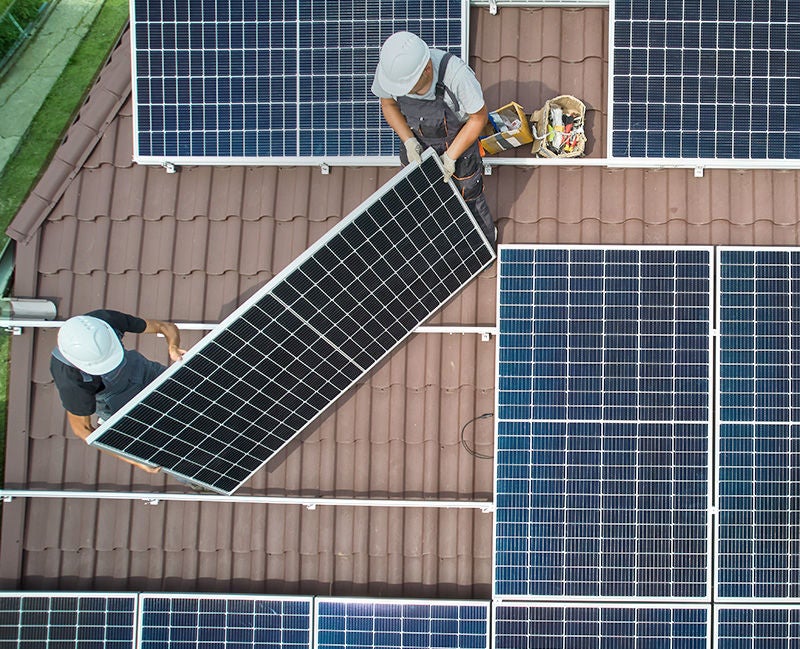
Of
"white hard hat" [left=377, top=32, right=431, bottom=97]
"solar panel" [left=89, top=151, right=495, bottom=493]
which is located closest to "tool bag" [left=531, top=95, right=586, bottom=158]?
"solar panel" [left=89, top=151, right=495, bottom=493]

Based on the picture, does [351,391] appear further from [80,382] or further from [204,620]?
[204,620]

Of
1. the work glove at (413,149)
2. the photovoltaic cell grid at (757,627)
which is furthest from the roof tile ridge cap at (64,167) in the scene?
the photovoltaic cell grid at (757,627)

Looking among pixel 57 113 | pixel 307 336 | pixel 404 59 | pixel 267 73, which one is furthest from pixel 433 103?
pixel 57 113

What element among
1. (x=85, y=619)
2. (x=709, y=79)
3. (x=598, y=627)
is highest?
(x=709, y=79)

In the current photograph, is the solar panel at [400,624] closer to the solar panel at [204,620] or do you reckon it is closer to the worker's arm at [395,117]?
the solar panel at [204,620]

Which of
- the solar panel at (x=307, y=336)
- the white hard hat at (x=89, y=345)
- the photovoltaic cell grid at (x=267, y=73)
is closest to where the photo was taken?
the white hard hat at (x=89, y=345)

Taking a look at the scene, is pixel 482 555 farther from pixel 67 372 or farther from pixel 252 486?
pixel 67 372

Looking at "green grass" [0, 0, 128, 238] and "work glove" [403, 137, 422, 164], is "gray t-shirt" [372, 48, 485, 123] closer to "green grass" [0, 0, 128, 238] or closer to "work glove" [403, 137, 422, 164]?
"work glove" [403, 137, 422, 164]
